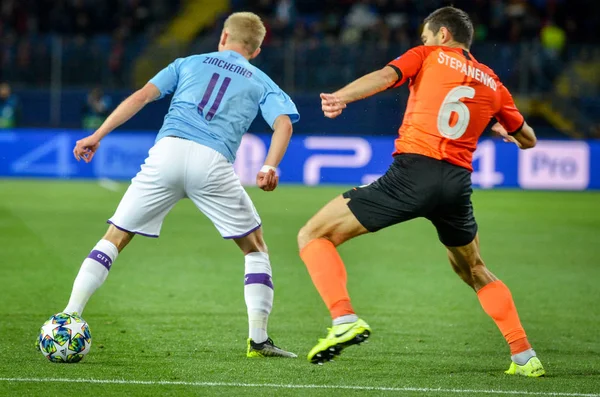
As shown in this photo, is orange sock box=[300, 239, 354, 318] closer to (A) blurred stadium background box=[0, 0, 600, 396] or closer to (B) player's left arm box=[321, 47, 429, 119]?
(A) blurred stadium background box=[0, 0, 600, 396]

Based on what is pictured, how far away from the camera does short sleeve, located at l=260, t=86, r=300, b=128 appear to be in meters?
6.47

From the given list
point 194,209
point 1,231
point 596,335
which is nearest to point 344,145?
point 194,209

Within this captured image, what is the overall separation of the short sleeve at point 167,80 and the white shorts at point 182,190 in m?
0.30

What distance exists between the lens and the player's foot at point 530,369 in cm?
623

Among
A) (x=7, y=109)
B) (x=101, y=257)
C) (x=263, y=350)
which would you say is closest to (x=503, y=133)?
(x=263, y=350)

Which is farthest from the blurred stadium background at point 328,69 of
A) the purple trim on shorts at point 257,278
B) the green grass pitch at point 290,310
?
the purple trim on shorts at point 257,278

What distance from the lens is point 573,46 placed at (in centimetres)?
2436

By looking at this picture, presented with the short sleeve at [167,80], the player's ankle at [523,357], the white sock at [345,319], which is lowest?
the player's ankle at [523,357]

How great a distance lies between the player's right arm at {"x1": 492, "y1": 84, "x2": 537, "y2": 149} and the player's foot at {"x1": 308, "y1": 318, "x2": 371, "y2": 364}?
63.0 inches

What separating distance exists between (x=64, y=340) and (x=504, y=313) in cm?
257

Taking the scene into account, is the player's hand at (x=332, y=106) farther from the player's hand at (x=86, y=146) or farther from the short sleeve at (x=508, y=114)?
the player's hand at (x=86, y=146)

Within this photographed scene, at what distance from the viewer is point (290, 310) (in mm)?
8680

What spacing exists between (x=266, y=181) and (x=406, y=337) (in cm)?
205

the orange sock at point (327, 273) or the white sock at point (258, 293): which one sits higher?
the orange sock at point (327, 273)
